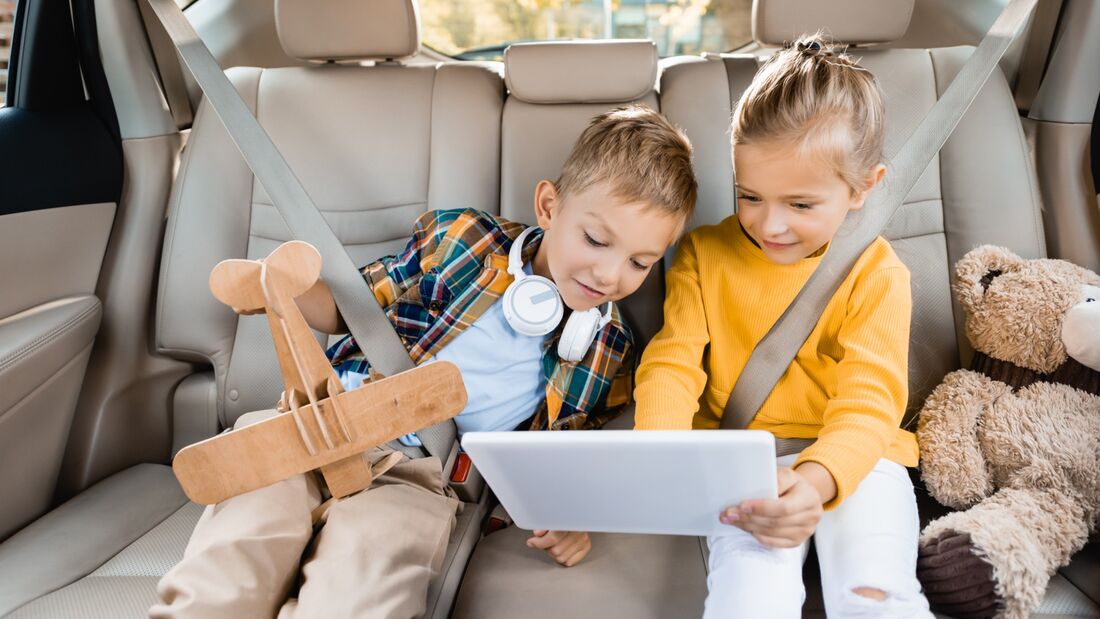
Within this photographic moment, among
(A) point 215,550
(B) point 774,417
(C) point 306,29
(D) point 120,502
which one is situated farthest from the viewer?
(C) point 306,29

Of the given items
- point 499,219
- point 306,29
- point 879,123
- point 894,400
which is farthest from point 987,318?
point 306,29

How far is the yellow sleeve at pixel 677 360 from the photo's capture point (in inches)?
49.0

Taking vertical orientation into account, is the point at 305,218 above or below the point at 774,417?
above

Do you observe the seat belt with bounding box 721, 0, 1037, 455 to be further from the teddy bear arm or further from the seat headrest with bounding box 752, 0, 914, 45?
the seat headrest with bounding box 752, 0, 914, 45

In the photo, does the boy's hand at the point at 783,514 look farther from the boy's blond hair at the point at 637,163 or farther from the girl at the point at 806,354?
the boy's blond hair at the point at 637,163

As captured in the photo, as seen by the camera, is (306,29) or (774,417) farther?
(306,29)

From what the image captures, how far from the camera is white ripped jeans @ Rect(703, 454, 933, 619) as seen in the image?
3.38 ft

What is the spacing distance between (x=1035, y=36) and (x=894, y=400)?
104 cm

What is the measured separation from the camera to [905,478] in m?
1.23

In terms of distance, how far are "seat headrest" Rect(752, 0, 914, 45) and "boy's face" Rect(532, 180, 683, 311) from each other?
57 cm

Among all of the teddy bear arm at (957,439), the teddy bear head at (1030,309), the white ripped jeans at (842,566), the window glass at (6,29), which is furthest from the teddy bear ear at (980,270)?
the window glass at (6,29)

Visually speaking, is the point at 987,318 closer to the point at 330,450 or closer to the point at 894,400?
the point at 894,400

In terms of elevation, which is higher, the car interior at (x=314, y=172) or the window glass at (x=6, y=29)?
the window glass at (x=6, y=29)

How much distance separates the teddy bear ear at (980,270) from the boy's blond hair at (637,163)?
521mm
